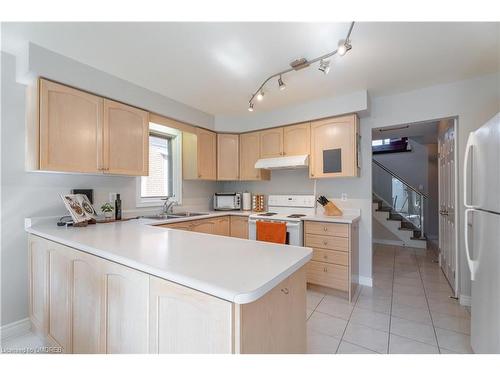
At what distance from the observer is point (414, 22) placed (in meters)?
1.56

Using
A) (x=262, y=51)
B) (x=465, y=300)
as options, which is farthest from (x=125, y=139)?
(x=465, y=300)

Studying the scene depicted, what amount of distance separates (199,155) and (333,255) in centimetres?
225

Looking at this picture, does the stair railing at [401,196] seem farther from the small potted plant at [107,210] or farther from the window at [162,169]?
the small potted plant at [107,210]

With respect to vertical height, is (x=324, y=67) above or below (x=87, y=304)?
above

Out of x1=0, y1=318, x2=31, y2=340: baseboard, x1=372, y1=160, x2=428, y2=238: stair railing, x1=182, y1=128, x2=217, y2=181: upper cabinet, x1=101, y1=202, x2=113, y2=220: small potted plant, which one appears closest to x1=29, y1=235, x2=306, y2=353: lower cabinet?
x1=0, y1=318, x2=31, y2=340: baseboard

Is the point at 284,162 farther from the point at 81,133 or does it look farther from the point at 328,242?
the point at 81,133

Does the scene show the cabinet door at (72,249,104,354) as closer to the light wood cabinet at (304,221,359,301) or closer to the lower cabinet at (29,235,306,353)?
the lower cabinet at (29,235,306,353)

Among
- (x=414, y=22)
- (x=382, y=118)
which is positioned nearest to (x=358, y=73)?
(x=414, y=22)

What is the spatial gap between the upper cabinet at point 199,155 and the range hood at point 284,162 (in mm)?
732

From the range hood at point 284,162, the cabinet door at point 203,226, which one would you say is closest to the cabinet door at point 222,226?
the cabinet door at point 203,226

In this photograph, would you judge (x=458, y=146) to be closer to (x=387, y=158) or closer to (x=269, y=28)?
(x=269, y=28)

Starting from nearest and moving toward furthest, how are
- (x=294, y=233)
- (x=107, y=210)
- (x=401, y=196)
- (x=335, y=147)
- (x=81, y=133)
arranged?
(x=81, y=133)
(x=107, y=210)
(x=294, y=233)
(x=335, y=147)
(x=401, y=196)

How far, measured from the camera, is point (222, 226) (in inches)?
127

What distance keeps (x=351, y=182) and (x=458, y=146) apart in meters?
1.17
